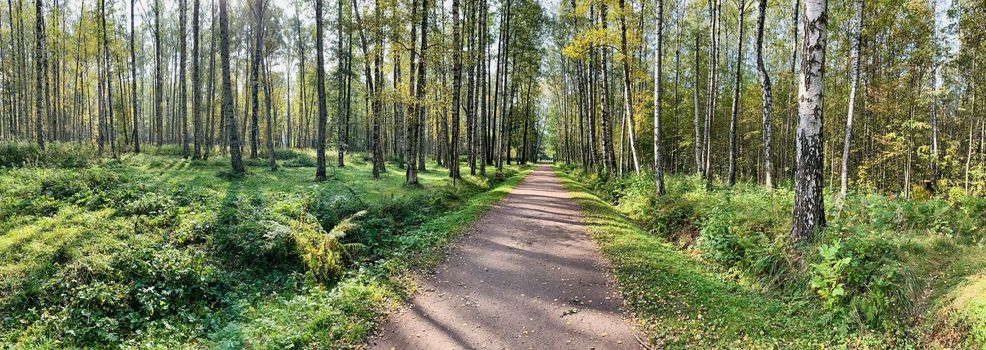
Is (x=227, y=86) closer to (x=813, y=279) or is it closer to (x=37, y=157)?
(x=37, y=157)

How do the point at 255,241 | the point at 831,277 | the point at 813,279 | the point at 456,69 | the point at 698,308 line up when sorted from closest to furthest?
the point at 831,277
the point at 813,279
the point at 698,308
the point at 255,241
the point at 456,69

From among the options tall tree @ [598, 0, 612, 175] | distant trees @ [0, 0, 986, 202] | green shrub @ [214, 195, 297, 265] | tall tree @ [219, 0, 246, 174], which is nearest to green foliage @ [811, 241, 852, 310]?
distant trees @ [0, 0, 986, 202]

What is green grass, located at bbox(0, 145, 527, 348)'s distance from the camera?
4.76 m

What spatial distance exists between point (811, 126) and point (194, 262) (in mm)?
8984

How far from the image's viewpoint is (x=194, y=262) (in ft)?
20.4

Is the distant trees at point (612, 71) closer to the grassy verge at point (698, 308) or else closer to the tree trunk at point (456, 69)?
the tree trunk at point (456, 69)

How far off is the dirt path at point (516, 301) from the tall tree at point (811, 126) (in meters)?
2.90

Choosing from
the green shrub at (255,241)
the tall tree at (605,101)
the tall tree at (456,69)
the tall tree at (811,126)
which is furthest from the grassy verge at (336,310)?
the tall tree at (605,101)

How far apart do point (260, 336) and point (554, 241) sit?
552 centimetres

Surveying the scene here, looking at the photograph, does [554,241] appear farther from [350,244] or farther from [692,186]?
[692,186]

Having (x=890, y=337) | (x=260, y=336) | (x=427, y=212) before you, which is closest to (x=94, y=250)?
(x=260, y=336)

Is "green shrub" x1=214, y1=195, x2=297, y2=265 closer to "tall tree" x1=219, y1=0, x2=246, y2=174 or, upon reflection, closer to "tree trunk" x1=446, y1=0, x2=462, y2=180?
"tree trunk" x1=446, y1=0, x2=462, y2=180

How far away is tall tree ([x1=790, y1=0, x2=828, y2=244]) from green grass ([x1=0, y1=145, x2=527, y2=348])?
5.70 metres

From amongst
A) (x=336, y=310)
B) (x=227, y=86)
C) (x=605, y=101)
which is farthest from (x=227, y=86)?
(x=605, y=101)
